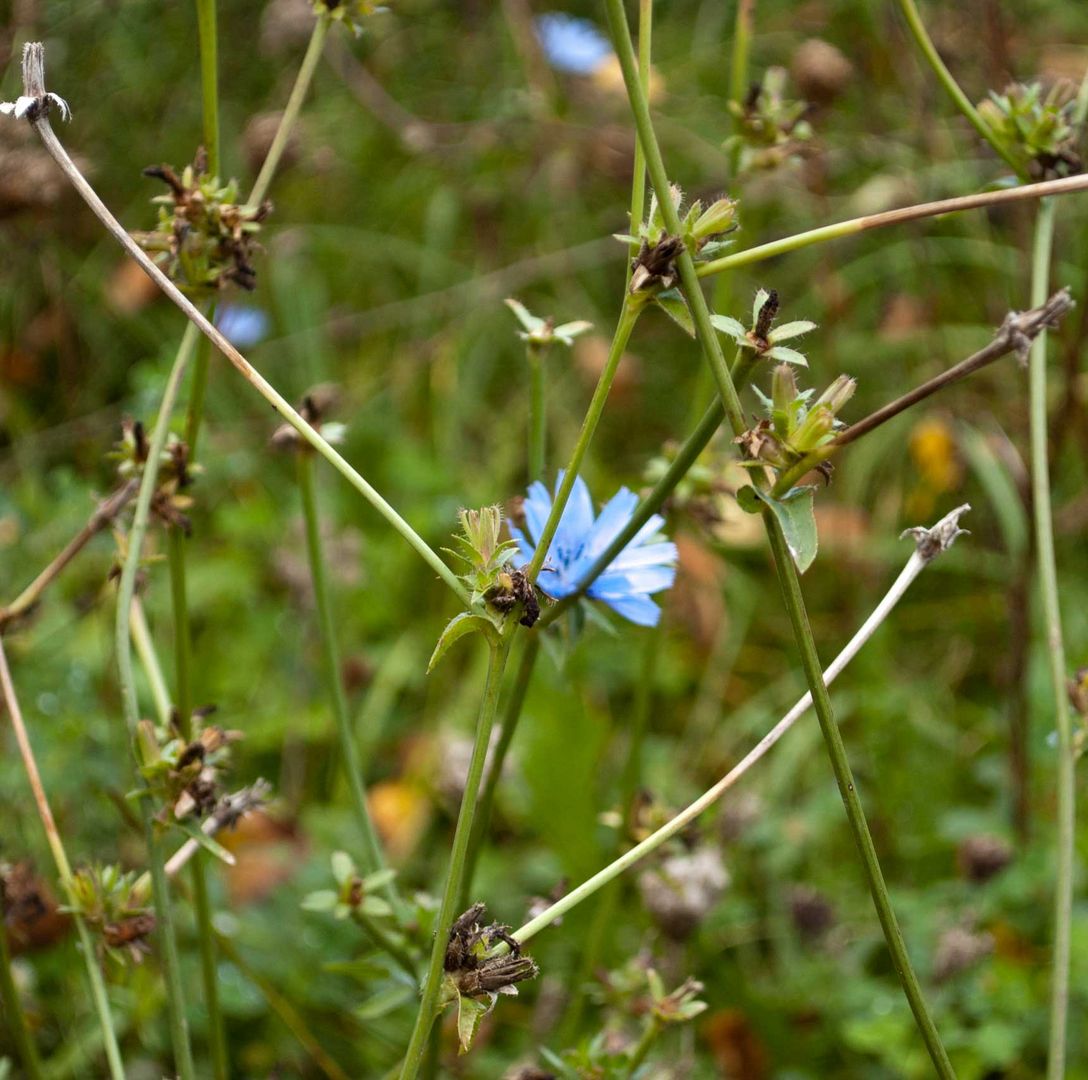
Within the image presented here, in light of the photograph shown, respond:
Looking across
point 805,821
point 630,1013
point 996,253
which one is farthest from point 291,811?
point 996,253

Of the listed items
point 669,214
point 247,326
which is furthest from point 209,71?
point 247,326

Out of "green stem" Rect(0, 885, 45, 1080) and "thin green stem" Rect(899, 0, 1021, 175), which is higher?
"thin green stem" Rect(899, 0, 1021, 175)

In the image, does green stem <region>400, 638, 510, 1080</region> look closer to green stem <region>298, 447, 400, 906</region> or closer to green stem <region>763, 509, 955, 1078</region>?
green stem <region>763, 509, 955, 1078</region>

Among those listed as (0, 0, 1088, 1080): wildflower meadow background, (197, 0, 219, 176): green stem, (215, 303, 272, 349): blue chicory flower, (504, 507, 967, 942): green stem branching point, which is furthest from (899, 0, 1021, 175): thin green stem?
(215, 303, 272, 349): blue chicory flower

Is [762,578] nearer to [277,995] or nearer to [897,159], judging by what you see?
[897,159]

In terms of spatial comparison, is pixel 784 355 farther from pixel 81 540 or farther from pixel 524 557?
pixel 81 540
